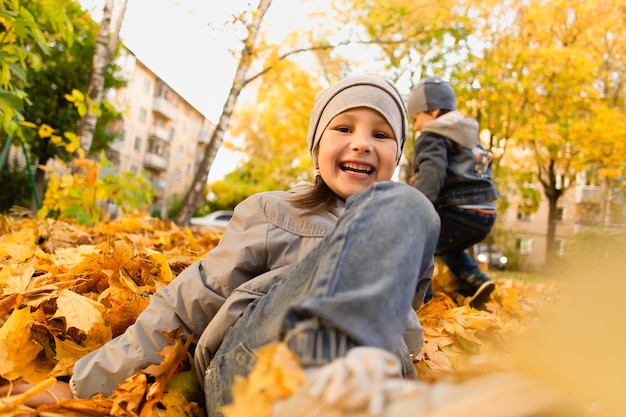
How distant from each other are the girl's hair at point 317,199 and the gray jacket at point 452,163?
1487mm

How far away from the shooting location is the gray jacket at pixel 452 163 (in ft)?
9.61

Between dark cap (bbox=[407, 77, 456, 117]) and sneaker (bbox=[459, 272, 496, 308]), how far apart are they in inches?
45.6

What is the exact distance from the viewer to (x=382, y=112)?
1.53m

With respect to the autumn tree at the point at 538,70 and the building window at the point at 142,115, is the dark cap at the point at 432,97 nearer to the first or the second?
the autumn tree at the point at 538,70

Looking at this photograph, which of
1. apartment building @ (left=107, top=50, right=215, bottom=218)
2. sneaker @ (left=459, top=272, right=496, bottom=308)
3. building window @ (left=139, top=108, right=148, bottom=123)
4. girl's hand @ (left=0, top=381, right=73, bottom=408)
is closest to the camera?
girl's hand @ (left=0, top=381, right=73, bottom=408)

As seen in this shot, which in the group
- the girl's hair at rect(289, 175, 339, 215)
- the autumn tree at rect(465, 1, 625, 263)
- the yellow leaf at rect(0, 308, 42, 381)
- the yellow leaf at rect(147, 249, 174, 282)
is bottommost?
the yellow leaf at rect(0, 308, 42, 381)

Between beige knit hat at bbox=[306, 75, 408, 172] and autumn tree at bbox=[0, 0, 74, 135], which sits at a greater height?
autumn tree at bbox=[0, 0, 74, 135]

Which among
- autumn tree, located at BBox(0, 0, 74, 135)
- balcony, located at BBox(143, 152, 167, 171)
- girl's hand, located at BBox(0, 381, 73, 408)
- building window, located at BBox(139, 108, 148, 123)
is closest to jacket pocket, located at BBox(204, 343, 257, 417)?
girl's hand, located at BBox(0, 381, 73, 408)

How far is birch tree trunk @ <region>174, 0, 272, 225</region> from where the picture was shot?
6.15m

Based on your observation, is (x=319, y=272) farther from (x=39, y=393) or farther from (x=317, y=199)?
(x=39, y=393)

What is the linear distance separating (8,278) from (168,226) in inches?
94.7

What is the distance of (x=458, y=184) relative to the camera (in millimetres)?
2996

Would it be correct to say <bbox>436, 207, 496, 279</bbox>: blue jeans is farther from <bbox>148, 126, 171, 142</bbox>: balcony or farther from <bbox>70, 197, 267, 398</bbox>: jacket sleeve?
<bbox>148, 126, 171, 142</bbox>: balcony

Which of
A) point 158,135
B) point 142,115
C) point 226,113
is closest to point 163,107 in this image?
point 142,115
